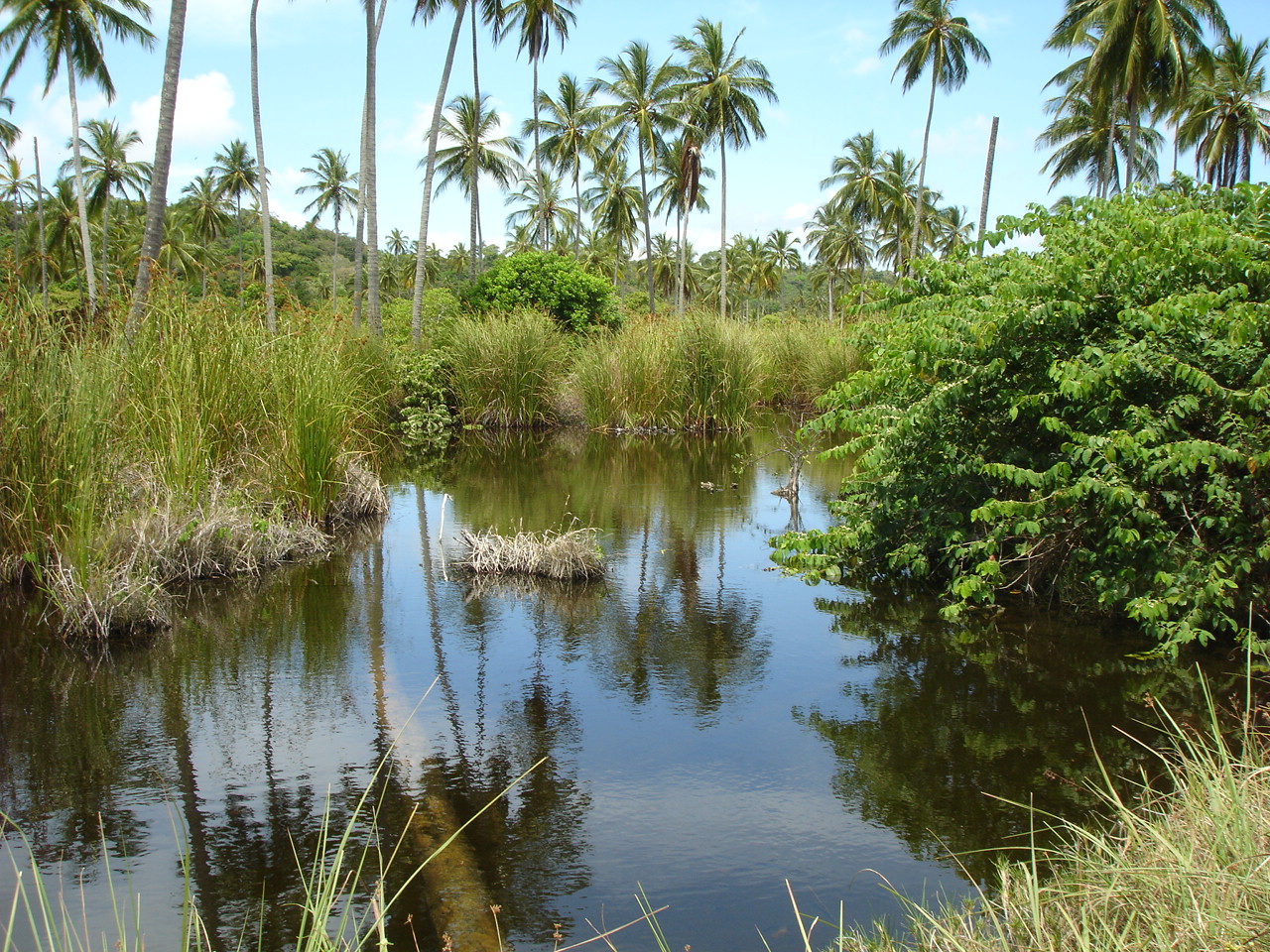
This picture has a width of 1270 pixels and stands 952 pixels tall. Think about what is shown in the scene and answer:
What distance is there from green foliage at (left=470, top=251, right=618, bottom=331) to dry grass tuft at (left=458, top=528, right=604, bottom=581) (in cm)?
1936

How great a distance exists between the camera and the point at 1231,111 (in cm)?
3725

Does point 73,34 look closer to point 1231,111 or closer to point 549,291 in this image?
point 549,291

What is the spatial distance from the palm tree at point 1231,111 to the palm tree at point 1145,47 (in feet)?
21.9

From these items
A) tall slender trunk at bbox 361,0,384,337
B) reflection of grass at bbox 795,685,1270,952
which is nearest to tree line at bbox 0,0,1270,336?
tall slender trunk at bbox 361,0,384,337

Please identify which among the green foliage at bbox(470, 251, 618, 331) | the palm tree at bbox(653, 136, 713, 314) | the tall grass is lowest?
the tall grass

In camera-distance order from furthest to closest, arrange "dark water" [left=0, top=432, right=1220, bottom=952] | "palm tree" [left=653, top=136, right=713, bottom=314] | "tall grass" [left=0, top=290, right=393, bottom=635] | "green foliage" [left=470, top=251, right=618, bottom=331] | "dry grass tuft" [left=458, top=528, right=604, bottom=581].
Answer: "palm tree" [left=653, top=136, right=713, bottom=314] → "green foliage" [left=470, top=251, right=618, bottom=331] → "dry grass tuft" [left=458, top=528, right=604, bottom=581] → "tall grass" [left=0, top=290, right=393, bottom=635] → "dark water" [left=0, top=432, right=1220, bottom=952]

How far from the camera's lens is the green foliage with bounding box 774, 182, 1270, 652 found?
5.81 m

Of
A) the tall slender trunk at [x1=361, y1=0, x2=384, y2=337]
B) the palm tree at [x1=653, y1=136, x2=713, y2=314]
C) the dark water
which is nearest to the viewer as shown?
the dark water

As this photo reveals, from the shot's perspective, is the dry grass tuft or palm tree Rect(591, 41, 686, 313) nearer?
the dry grass tuft

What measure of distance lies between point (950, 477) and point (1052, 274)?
5.36 ft

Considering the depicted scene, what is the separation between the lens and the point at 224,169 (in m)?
50.3

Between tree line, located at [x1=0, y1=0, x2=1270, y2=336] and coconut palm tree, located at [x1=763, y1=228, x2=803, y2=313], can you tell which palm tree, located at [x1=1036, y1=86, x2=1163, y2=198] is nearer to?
tree line, located at [x1=0, y1=0, x2=1270, y2=336]

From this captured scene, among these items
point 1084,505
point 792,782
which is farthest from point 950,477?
point 792,782

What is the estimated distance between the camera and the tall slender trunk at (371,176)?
24.0m
